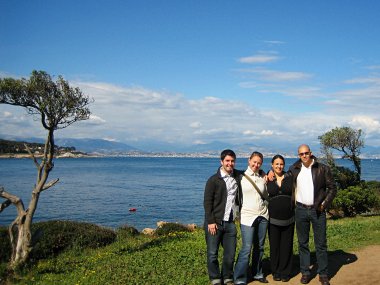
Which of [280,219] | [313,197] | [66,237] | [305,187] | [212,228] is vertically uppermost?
[305,187]

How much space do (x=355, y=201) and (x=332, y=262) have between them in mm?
15329

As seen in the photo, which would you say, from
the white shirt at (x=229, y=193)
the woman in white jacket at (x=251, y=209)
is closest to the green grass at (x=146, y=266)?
the woman in white jacket at (x=251, y=209)

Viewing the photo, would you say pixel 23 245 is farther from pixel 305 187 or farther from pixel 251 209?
pixel 305 187

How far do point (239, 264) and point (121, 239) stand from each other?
11.5 meters

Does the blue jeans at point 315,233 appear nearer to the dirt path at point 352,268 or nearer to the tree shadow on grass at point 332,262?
the dirt path at point 352,268

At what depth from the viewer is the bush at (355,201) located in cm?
2320

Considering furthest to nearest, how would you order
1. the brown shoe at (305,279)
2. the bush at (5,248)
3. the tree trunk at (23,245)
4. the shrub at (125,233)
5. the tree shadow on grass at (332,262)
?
1. the shrub at (125,233)
2. the bush at (5,248)
3. the tree trunk at (23,245)
4. the tree shadow on grass at (332,262)
5. the brown shoe at (305,279)

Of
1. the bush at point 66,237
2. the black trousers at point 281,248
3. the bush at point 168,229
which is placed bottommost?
the bush at point 168,229

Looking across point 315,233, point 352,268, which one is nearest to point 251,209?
point 315,233

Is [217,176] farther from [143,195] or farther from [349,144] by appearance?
[143,195]

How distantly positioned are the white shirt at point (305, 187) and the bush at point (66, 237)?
32.2 feet

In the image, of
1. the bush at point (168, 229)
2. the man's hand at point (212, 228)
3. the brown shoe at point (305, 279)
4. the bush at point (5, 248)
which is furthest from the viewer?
the bush at point (168, 229)

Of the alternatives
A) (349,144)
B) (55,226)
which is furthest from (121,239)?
(349,144)

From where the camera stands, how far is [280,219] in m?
7.99
